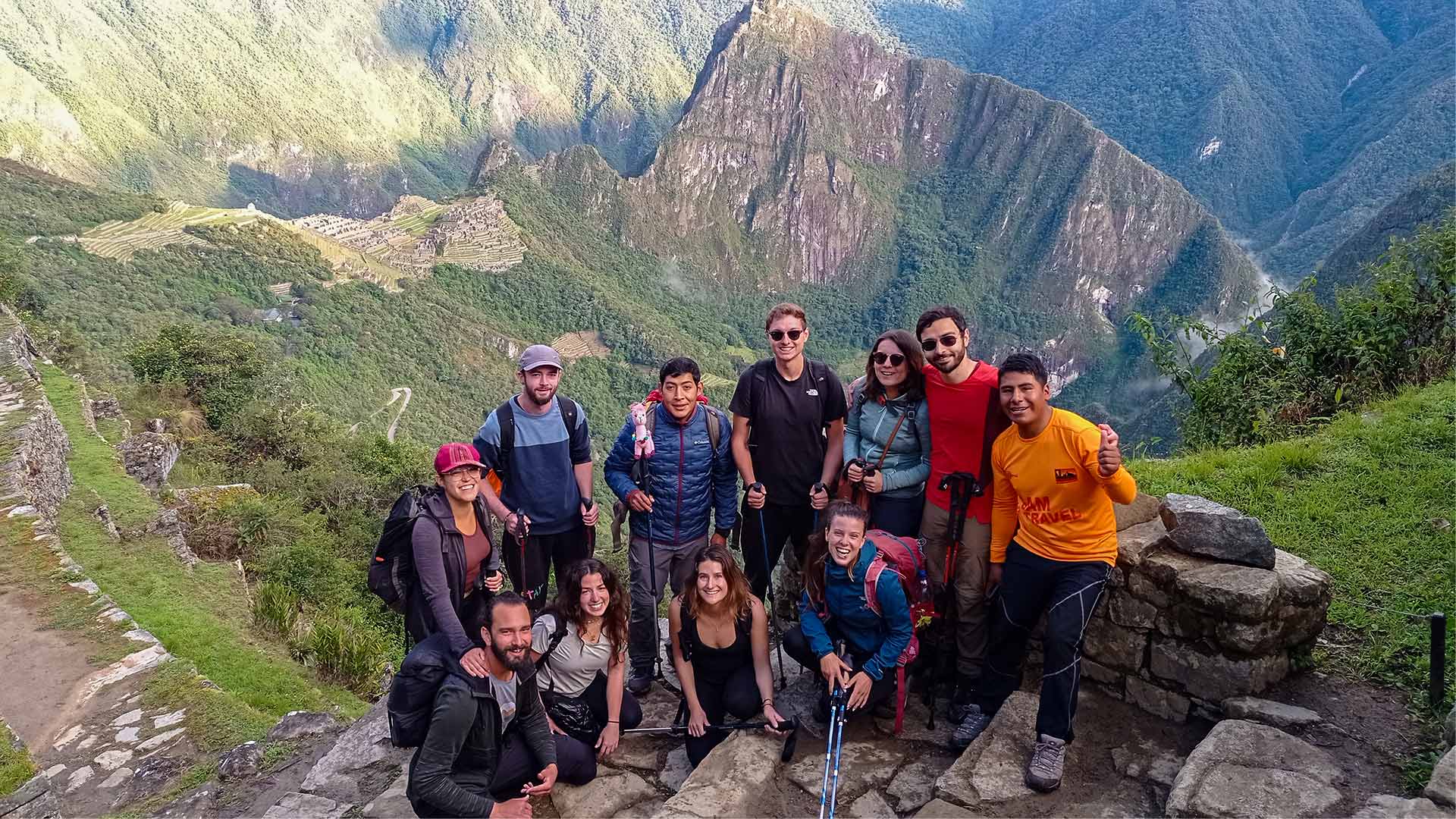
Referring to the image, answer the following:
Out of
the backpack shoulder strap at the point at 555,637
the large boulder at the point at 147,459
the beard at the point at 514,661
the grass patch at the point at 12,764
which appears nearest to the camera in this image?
the beard at the point at 514,661

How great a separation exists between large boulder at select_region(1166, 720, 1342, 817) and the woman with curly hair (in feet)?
8.16

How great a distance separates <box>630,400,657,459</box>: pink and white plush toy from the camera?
175 inches

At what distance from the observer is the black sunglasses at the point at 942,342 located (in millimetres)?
3707

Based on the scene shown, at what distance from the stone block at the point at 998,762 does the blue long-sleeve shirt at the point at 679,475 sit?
1.73 meters

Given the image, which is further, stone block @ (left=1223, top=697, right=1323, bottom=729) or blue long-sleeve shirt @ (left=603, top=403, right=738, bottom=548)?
blue long-sleeve shirt @ (left=603, top=403, right=738, bottom=548)

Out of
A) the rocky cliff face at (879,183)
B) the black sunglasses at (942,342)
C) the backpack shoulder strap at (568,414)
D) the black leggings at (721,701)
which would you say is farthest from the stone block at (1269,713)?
the rocky cliff face at (879,183)

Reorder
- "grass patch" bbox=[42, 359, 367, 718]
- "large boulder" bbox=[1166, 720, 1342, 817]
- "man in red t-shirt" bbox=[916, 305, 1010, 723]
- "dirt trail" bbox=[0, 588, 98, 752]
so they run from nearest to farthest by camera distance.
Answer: "large boulder" bbox=[1166, 720, 1342, 817] → "man in red t-shirt" bbox=[916, 305, 1010, 723] → "dirt trail" bbox=[0, 588, 98, 752] → "grass patch" bbox=[42, 359, 367, 718]

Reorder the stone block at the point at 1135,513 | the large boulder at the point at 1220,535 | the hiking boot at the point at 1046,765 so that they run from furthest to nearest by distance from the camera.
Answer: the stone block at the point at 1135,513, the large boulder at the point at 1220,535, the hiking boot at the point at 1046,765

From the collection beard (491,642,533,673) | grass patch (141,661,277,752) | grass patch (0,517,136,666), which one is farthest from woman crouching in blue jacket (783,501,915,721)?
grass patch (0,517,136,666)

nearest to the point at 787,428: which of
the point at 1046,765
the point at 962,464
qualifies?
the point at 962,464

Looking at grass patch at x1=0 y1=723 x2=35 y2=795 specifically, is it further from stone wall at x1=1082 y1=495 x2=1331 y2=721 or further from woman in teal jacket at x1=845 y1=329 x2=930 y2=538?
stone wall at x1=1082 y1=495 x2=1331 y2=721

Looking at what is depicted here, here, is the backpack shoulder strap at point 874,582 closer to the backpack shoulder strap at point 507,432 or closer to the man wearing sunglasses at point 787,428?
the man wearing sunglasses at point 787,428

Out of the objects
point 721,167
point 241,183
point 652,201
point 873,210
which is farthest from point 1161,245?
point 241,183

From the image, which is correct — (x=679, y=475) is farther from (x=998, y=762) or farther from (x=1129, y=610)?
(x=1129, y=610)
